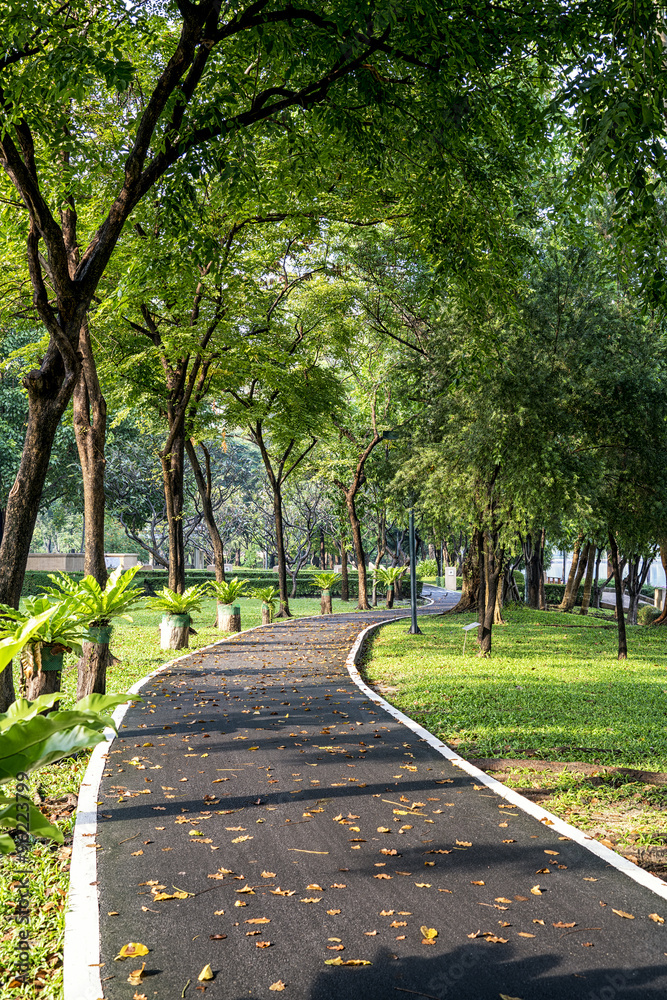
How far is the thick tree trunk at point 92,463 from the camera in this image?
36.5 feet

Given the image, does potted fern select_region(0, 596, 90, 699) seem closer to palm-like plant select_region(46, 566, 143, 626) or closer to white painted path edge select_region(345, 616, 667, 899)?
palm-like plant select_region(46, 566, 143, 626)

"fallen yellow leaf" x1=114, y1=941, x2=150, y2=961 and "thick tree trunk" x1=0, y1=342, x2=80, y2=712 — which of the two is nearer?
"fallen yellow leaf" x1=114, y1=941, x2=150, y2=961

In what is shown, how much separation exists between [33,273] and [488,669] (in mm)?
10257

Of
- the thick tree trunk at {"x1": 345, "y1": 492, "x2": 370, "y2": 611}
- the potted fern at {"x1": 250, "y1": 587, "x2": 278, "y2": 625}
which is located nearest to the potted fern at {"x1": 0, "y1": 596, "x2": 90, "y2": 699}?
the potted fern at {"x1": 250, "y1": 587, "x2": 278, "y2": 625}

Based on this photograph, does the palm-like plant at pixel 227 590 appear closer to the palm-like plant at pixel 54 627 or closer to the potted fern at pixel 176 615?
the potted fern at pixel 176 615

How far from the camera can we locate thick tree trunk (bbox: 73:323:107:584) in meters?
11.1

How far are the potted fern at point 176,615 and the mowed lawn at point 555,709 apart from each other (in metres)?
4.12

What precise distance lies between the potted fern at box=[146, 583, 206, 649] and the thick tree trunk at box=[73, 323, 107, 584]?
18.0ft

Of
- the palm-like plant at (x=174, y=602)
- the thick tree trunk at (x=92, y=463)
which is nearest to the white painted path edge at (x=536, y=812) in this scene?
the thick tree trunk at (x=92, y=463)

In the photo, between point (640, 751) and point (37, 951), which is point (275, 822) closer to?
point (37, 951)

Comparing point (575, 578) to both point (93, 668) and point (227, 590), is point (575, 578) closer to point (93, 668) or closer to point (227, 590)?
point (227, 590)

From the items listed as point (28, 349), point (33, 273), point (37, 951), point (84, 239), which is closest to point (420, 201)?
point (33, 273)

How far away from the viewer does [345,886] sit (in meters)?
4.60

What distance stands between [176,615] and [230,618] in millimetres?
4892
